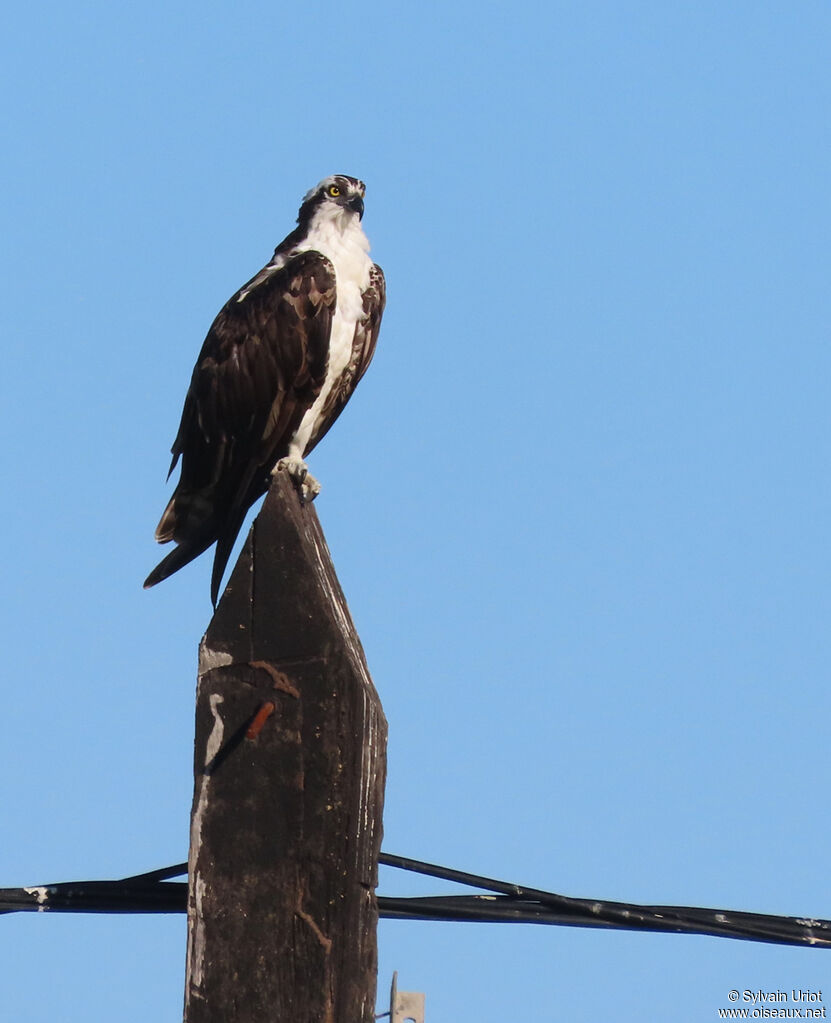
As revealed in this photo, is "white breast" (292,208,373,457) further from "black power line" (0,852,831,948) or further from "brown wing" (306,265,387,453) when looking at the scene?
"black power line" (0,852,831,948)

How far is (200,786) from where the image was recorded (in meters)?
3.38

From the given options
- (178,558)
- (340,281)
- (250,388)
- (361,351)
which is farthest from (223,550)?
(340,281)

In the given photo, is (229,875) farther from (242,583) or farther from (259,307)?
(259,307)

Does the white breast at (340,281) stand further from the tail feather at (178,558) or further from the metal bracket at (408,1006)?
the metal bracket at (408,1006)

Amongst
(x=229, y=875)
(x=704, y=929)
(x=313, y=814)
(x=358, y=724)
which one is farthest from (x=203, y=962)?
(x=704, y=929)

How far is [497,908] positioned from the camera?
3678 millimetres

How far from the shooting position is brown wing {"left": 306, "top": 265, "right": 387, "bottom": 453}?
7453 millimetres

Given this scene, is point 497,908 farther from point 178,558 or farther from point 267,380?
point 267,380

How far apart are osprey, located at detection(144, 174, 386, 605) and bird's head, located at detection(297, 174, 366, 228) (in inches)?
10.1

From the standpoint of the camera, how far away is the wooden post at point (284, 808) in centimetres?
324

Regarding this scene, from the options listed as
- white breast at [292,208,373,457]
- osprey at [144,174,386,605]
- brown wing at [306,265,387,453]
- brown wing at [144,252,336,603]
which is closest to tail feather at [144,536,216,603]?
osprey at [144,174,386,605]

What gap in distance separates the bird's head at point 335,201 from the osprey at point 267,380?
257mm

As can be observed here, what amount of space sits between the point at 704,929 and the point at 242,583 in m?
1.42

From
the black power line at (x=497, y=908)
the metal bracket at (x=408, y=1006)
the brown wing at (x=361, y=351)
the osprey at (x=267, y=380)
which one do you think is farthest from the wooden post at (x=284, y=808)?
the brown wing at (x=361, y=351)
